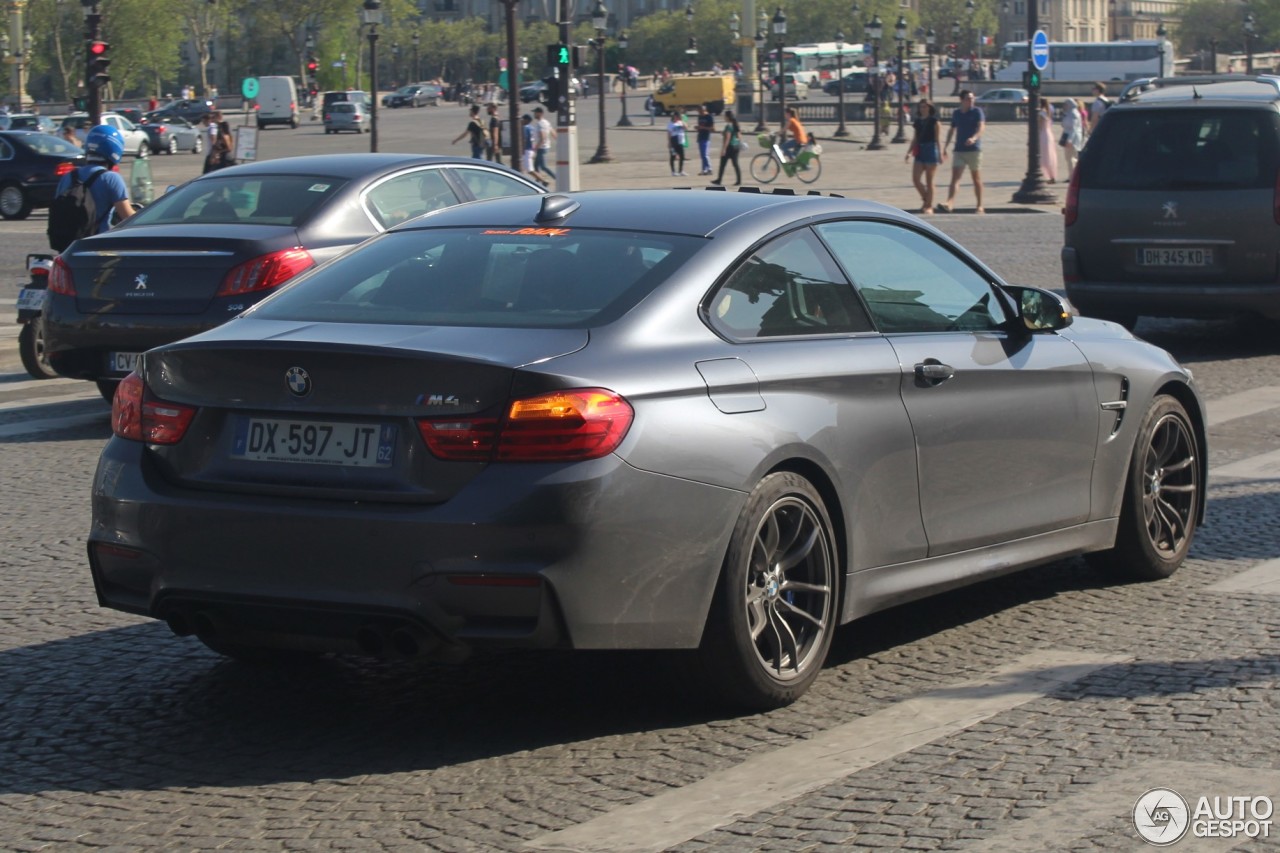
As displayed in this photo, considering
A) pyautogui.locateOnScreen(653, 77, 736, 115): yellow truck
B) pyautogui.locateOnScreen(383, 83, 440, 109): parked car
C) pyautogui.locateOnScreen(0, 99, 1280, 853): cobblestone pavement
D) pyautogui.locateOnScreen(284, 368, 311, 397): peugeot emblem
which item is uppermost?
pyautogui.locateOnScreen(383, 83, 440, 109): parked car

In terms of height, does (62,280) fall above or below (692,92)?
below

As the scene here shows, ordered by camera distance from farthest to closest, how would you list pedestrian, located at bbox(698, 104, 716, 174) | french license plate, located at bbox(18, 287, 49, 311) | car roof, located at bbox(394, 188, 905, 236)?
pedestrian, located at bbox(698, 104, 716, 174) → french license plate, located at bbox(18, 287, 49, 311) → car roof, located at bbox(394, 188, 905, 236)

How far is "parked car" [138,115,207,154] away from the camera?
72500 millimetres

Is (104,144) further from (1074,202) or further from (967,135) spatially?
(967,135)

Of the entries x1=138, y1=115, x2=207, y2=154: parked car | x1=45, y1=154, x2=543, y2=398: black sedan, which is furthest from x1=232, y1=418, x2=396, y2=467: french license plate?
x1=138, y1=115, x2=207, y2=154: parked car

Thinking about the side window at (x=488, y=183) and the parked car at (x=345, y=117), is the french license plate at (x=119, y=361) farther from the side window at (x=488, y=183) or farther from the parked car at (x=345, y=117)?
the parked car at (x=345, y=117)

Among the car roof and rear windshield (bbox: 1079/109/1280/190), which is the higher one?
rear windshield (bbox: 1079/109/1280/190)

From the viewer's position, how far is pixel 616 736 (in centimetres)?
496

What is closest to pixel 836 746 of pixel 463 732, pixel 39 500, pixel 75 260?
pixel 463 732

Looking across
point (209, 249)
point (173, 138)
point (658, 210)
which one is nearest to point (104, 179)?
point (209, 249)

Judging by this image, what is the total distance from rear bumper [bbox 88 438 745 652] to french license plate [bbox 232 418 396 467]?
0.36 feet

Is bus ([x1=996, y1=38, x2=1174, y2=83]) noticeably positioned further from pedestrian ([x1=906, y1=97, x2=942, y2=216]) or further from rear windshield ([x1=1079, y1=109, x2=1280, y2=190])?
rear windshield ([x1=1079, y1=109, x2=1280, y2=190])

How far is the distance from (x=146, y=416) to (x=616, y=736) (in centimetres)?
152

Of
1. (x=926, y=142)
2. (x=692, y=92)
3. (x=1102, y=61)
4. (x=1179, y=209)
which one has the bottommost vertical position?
(x=1179, y=209)
